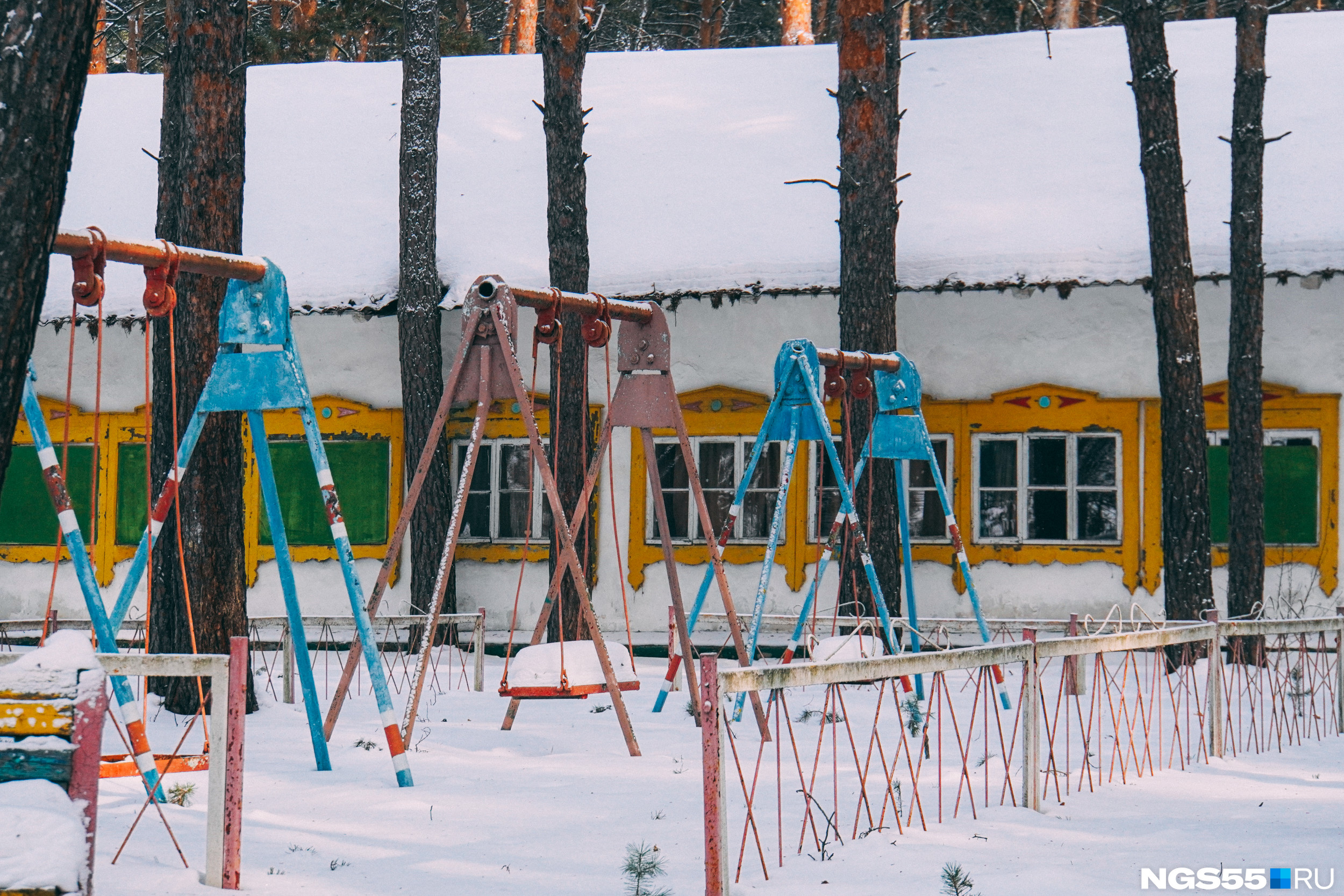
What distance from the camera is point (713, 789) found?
4281mm

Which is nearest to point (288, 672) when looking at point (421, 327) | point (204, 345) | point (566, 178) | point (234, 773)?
point (204, 345)

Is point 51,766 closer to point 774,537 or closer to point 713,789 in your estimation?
point 713,789

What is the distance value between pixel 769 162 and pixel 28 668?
11.7 meters

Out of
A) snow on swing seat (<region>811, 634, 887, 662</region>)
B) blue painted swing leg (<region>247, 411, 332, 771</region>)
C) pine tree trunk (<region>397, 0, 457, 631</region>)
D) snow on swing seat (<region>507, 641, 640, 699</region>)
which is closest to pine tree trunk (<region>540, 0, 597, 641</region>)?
pine tree trunk (<region>397, 0, 457, 631</region>)

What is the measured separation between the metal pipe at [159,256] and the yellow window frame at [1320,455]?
28.4ft

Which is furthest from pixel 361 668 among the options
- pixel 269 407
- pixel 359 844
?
pixel 359 844

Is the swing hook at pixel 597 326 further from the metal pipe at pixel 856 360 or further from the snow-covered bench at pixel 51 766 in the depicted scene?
the snow-covered bench at pixel 51 766

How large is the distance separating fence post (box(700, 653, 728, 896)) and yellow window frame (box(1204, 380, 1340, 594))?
912cm

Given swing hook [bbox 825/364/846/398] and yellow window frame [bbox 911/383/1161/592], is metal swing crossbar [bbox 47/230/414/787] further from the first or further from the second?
yellow window frame [bbox 911/383/1161/592]

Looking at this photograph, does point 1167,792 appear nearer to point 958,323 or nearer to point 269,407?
point 269,407

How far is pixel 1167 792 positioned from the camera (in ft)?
20.5

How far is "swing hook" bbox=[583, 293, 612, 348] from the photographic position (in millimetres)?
7434

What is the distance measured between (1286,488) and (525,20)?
13.2 metres

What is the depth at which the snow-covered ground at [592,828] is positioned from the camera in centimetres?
466
